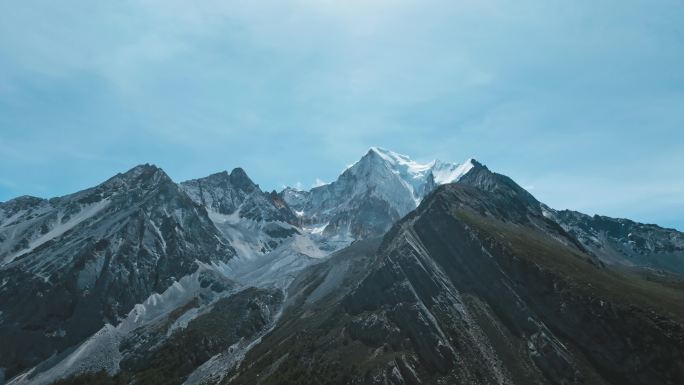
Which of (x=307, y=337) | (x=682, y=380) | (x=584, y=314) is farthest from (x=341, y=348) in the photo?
(x=682, y=380)

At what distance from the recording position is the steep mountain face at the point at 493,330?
448ft

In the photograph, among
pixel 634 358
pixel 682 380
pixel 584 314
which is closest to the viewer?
pixel 682 380

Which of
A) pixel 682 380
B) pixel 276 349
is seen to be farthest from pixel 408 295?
pixel 682 380

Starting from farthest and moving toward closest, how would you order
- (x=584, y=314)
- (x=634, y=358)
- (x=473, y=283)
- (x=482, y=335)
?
(x=473, y=283), (x=482, y=335), (x=584, y=314), (x=634, y=358)

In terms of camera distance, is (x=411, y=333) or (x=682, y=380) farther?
(x=411, y=333)

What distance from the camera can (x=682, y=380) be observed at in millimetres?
121000

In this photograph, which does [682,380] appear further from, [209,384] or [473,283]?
[209,384]

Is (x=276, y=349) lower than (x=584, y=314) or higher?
higher

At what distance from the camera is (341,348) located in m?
172

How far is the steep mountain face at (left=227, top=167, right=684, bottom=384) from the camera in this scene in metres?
136

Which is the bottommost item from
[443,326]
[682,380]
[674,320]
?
[682,380]

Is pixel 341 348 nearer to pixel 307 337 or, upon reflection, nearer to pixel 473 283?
pixel 307 337

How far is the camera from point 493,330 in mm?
159375

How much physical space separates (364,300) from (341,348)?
99.0ft
